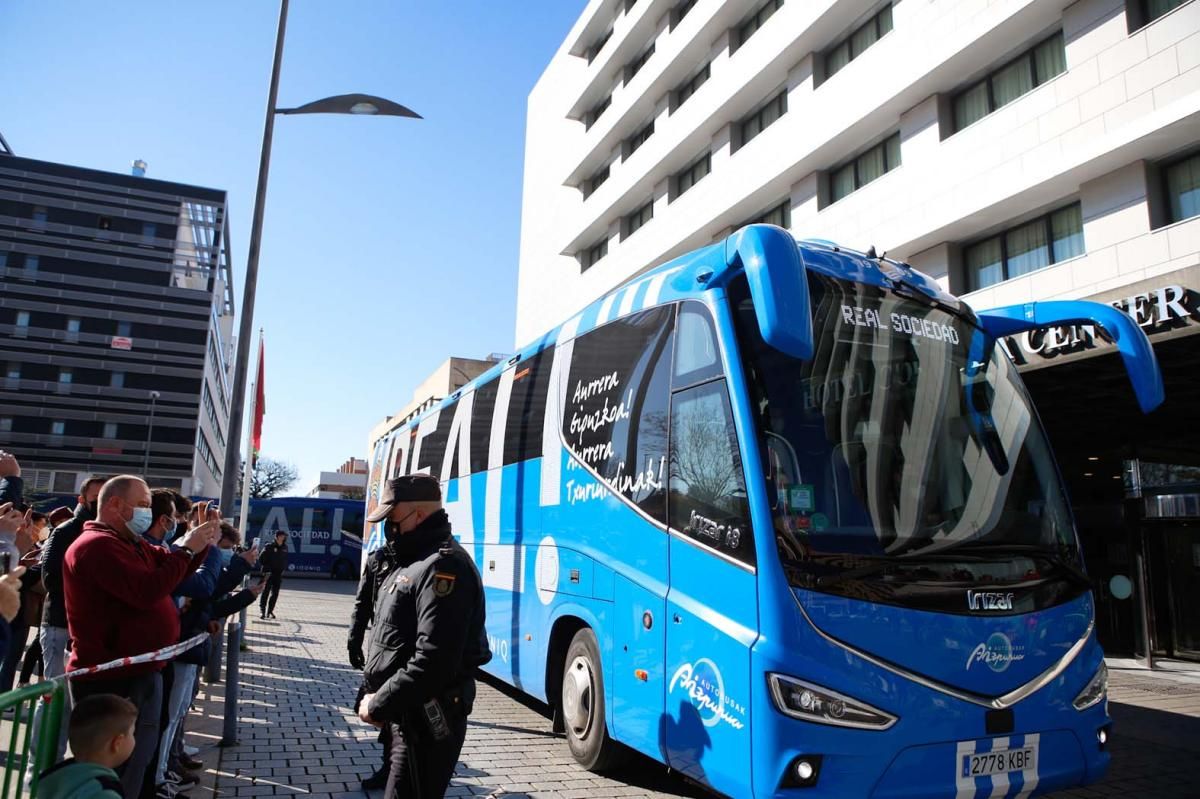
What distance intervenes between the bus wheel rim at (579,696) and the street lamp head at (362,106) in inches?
262

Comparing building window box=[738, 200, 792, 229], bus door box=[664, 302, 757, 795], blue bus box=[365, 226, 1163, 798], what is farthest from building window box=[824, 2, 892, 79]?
bus door box=[664, 302, 757, 795]

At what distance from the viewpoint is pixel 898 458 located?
182 inches

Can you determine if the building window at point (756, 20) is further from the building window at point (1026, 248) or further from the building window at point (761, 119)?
the building window at point (1026, 248)

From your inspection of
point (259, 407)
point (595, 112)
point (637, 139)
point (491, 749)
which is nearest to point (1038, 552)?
point (491, 749)

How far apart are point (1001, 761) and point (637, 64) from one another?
29.9 m

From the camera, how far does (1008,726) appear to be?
423 cm

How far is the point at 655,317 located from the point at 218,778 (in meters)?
4.50

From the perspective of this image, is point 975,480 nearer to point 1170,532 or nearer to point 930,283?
point 930,283

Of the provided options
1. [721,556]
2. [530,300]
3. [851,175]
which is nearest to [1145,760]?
[721,556]

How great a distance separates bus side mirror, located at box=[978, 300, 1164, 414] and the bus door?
2.26 metres

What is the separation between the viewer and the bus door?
428cm

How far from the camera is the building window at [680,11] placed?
27.0 m

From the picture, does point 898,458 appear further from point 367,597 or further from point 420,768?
point 367,597

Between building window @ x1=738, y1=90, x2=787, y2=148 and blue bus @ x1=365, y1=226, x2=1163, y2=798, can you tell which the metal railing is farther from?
building window @ x1=738, y1=90, x2=787, y2=148
